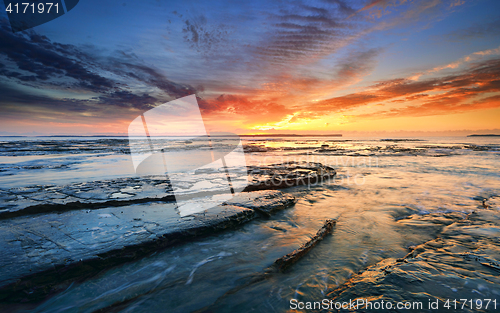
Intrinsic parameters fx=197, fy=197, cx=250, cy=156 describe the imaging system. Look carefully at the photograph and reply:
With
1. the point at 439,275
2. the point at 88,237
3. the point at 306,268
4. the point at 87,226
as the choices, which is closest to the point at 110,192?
the point at 87,226

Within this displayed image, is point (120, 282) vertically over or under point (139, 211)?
under

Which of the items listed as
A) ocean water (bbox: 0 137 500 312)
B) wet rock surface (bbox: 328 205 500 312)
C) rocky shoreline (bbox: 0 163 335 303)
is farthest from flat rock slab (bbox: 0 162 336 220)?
wet rock surface (bbox: 328 205 500 312)

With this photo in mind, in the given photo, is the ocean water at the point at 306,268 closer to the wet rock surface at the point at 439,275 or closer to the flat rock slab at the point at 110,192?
the wet rock surface at the point at 439,275

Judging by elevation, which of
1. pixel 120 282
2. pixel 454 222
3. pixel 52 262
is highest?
pixel 52 262

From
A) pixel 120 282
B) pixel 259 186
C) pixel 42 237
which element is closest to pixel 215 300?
pixel 120 282

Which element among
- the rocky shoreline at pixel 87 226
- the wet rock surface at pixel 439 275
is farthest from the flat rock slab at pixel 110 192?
the wet rock surface at pixel 439 275

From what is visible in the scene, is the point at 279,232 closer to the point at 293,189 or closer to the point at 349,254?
the point at 349,254

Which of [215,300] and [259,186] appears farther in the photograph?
[259,186]

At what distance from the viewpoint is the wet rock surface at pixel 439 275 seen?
6.69 ft

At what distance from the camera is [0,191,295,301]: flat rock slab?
2311 millimetres

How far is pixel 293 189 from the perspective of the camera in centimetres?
721

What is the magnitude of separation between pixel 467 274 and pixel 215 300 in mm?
2993

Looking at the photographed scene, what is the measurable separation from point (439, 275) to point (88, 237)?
4.87 meters

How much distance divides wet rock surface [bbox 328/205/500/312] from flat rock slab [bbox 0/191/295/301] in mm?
2465
